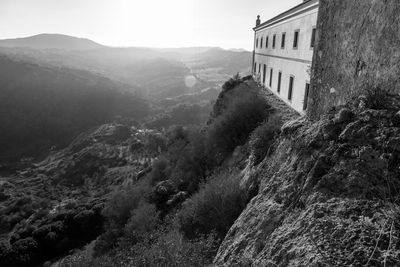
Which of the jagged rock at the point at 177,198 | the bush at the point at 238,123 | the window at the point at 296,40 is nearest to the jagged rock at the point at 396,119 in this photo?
the bush at the point at 238,123

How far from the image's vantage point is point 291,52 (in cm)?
1688

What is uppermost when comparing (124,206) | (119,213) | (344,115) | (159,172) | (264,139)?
(344,115)

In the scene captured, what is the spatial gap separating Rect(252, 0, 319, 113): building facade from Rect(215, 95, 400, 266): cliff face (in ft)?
23.5

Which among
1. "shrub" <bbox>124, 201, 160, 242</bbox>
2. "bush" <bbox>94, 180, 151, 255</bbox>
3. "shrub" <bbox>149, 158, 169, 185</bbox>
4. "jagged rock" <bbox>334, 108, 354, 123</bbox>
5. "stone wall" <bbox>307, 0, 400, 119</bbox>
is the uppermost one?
"stone wall" <bbox>307, 0, 400, 119</bbox>

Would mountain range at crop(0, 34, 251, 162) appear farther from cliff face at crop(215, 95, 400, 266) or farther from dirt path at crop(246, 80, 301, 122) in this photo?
cliff face at crop(215, 95, 400, 266)

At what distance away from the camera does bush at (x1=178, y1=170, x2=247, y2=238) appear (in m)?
8.29

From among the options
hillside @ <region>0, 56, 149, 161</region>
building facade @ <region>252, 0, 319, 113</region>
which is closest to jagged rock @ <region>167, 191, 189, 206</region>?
building facade @ <region>252, 0, 319, 113</region>

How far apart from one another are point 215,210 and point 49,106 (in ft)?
379

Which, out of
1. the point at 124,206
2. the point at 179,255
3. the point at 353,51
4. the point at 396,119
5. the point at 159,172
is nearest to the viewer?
the point at 396,119

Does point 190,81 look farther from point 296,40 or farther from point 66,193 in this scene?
point 296,40

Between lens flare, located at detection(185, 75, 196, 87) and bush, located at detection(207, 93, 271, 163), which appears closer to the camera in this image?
bush, located at detection(207, 93, 271, 163)

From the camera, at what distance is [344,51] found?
20.0 feet

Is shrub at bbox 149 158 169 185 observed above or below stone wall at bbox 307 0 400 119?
below

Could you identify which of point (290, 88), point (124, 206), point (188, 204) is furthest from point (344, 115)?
point (124, 206)
